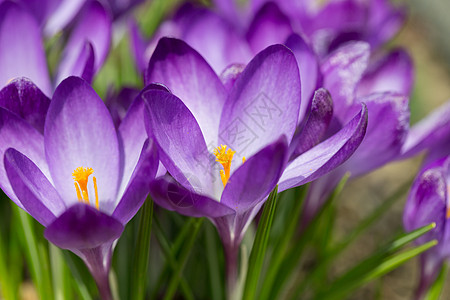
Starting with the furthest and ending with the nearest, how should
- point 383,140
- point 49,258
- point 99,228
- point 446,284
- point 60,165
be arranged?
1. point 446,284
2. point 49,258
3. point 383,140
4. point 60,165
5. point 99,228

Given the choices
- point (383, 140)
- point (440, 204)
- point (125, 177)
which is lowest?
point (440, 204)

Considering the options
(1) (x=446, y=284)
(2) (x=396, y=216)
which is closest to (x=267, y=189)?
(1) (x=446, y=284)

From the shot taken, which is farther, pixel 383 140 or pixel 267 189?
pixel 383 140

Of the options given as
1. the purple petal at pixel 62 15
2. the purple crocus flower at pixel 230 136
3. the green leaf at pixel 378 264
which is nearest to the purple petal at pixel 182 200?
the purple crocus flower at pixel 230 136

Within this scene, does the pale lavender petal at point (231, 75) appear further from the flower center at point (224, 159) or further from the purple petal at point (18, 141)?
the purple petal at point (18, 141)

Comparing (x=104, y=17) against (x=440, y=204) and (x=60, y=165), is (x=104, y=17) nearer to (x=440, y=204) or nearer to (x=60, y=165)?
(x=60, y=165)

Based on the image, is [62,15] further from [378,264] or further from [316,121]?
[378,264]

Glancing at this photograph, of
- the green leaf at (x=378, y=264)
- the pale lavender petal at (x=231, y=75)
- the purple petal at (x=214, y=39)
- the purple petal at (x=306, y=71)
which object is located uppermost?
the purple petal at (x=214, y=39)
